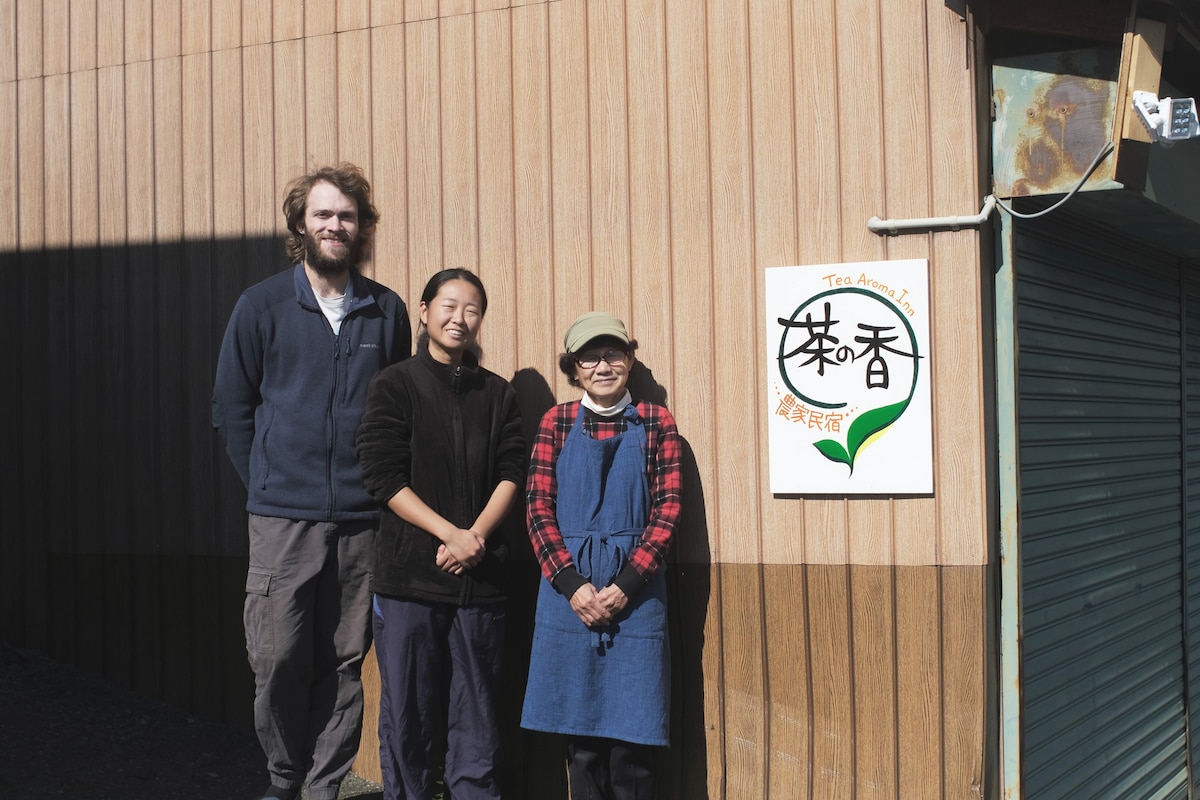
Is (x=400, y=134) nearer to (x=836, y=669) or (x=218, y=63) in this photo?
(x=218, y=63)

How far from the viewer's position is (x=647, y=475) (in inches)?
168

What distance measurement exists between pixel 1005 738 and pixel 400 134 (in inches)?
126

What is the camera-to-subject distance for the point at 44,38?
572 cm

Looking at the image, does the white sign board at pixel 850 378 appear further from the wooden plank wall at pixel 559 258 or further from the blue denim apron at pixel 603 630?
the blue denim apron at pixel 603 630

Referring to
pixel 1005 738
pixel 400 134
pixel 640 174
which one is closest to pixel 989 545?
pixel 1005 738

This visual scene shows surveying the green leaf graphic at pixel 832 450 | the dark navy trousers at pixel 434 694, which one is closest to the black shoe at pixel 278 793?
the dark navy trousers at pixel 434 694

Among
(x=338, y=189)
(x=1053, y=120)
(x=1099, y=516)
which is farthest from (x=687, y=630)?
(x=1053, y=120)

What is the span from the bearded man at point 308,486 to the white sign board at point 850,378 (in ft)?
4.73

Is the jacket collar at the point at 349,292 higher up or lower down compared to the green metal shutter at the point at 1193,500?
higher up

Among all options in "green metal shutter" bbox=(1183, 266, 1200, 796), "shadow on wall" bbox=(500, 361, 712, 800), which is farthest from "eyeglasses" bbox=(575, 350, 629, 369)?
"green metal shutter" bbox=(1183, 266, 1200, 796)

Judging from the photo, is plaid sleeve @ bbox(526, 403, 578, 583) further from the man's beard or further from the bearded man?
the man's beard

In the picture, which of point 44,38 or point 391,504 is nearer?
point 391,504

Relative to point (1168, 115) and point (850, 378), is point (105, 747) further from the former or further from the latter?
point (1168, 115)

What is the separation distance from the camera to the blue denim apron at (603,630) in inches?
162
